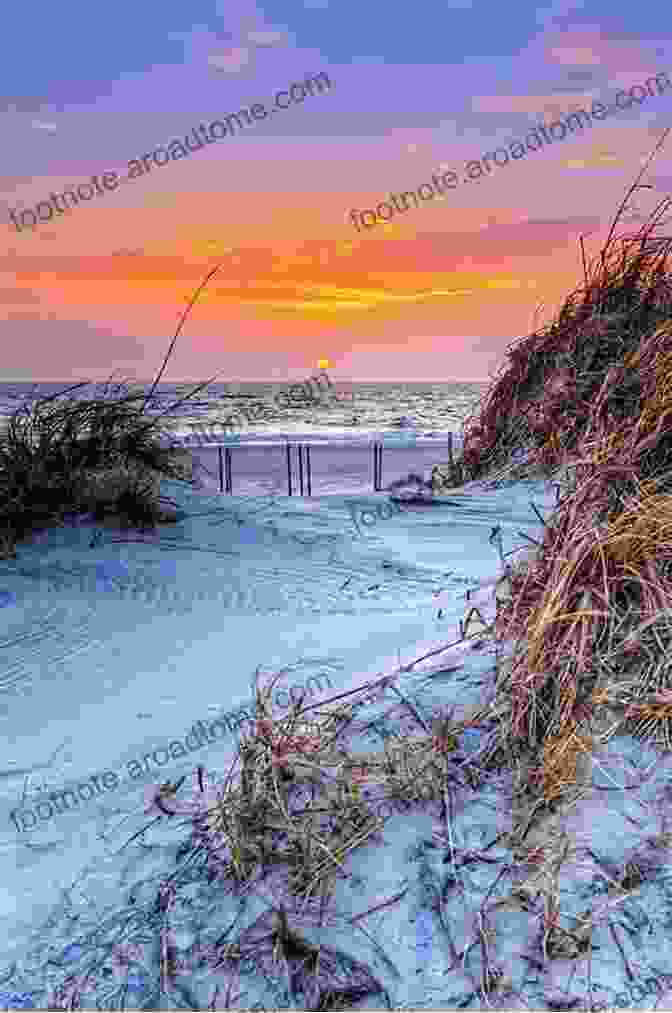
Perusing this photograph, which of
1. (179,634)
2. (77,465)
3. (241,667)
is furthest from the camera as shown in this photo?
(77,465)

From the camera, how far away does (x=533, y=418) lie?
7.55 m

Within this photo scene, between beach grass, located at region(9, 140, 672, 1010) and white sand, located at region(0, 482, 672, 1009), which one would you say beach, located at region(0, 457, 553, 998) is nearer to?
white sand, located at region(0, 482, 672, 1009)

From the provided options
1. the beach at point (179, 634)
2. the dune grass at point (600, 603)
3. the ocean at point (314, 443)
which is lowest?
the ocean at point (314, 443)

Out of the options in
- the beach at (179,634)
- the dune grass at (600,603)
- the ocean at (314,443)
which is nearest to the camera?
the dune grass at (600,603)

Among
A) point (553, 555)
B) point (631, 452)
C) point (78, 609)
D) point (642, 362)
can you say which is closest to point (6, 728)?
point (78, 609)

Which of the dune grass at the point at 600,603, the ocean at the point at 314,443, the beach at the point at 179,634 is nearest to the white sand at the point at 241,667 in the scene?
the beach at the point at 179,634

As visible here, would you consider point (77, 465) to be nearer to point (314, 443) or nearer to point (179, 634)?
point (179, 634)

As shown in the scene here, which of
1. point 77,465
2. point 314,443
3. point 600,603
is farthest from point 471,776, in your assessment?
point 314,443

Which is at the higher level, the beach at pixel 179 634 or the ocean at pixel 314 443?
the beach at pixel 179 634

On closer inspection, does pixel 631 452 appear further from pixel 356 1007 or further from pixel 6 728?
pixel 6 728

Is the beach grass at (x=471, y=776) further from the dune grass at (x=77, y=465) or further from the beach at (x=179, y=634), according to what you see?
the dune grass at (x=77, y=465)

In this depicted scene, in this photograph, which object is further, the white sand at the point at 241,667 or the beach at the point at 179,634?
the beach at the point at 179,634

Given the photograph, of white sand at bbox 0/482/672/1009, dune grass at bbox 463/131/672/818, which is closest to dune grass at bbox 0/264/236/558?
white sand at bbox 0/482/672/1009

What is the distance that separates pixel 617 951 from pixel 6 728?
2.34 m
